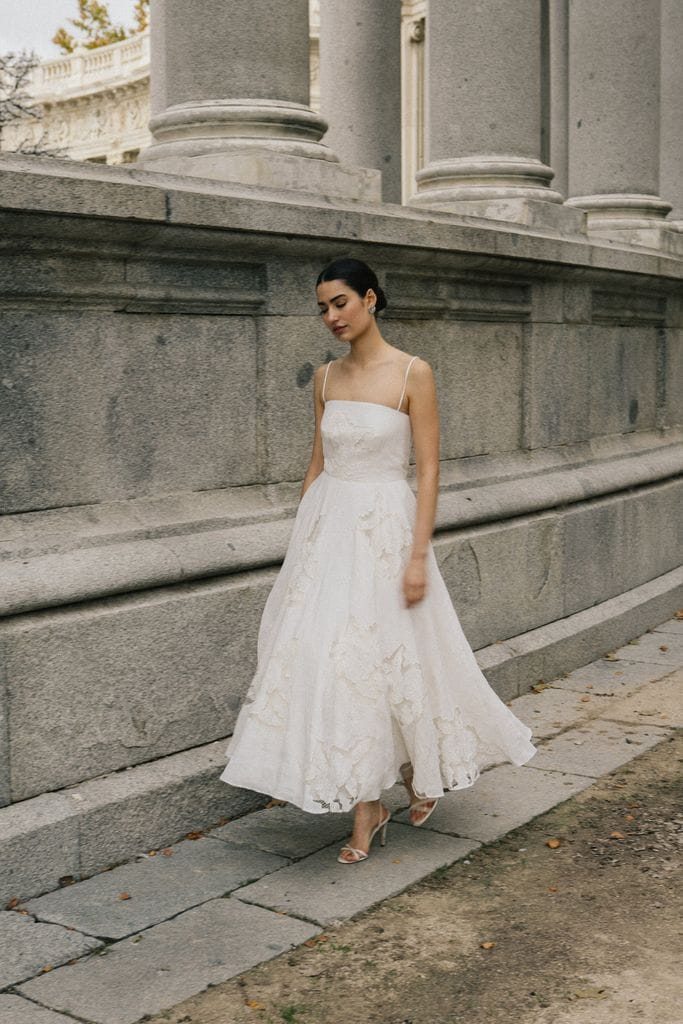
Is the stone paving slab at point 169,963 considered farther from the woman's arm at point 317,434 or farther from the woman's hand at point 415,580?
the woman's arm at point 317,434

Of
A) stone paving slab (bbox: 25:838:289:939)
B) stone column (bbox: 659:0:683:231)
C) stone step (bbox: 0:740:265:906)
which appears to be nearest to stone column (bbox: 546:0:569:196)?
stone column (bbox: 659:0:683:231)

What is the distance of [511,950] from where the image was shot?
408 cm

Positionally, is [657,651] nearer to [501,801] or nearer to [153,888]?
[501,801]

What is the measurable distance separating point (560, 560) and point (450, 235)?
2.19 m

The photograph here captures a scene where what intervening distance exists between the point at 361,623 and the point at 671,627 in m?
5.10

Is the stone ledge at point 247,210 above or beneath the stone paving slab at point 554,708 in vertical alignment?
above

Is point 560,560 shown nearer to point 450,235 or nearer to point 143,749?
point 450,235

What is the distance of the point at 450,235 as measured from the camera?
6.81 m

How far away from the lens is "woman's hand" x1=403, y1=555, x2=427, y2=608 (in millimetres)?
4625

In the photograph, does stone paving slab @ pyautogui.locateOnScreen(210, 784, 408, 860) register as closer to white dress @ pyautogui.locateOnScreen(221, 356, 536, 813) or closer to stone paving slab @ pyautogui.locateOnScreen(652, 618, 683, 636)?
white dress @ pyautogui.locateOnScreen(221, 356, 536, 813)

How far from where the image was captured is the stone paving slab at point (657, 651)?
318 inches

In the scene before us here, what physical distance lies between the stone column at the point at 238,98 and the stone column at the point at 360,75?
208 inches

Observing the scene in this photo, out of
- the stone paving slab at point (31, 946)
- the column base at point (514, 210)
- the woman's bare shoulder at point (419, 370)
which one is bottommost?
the stone paving slab at point (31, 946)

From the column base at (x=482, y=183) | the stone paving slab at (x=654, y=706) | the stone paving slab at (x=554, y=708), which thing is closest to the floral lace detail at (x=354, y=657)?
the stone paving slab at (x=554, y=708)
